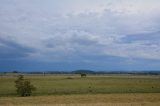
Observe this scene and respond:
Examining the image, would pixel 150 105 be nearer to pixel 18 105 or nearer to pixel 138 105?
pixel 138 105

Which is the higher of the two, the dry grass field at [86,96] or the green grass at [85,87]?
Result: the green grass at [85,87]

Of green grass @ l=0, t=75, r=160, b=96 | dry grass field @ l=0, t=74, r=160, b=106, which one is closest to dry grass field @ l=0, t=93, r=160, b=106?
dry grass field @ l=0, t=74, r=160, b=106

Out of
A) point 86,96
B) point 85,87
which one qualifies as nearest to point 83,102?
point 86,96

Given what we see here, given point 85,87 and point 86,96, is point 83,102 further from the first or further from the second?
point 85,87

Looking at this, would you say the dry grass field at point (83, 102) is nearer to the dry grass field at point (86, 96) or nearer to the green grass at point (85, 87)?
the dry grass field at point (86, 96)

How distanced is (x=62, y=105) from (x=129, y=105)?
7473 millimetres

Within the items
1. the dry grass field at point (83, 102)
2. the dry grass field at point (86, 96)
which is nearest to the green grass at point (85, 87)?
the dry grass field at point (86, 96)

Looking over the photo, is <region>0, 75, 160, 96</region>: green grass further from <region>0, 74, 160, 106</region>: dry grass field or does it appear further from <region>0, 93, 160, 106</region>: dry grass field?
<region>0, 93, 160, 106</region>: dry grass field

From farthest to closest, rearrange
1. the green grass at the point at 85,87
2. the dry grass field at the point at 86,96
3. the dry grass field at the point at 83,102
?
1. the green grass at the point at 85,87
2. the dry grass field at the point at 86,96
3. the dry grass field at the point at 83,102

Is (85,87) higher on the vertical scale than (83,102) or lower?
higher

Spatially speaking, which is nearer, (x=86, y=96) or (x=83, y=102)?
(x=83, y=102)

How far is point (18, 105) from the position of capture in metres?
34.8

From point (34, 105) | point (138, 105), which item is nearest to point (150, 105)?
point (138, 105)

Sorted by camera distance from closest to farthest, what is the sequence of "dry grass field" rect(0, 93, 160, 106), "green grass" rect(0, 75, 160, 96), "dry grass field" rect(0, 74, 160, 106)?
"dry grass field" rect(0, 93, 160, 106) → "dry grass field" rect(0, 74, 160, 106) → "green grass" rect(0, 75, 160, 96)
